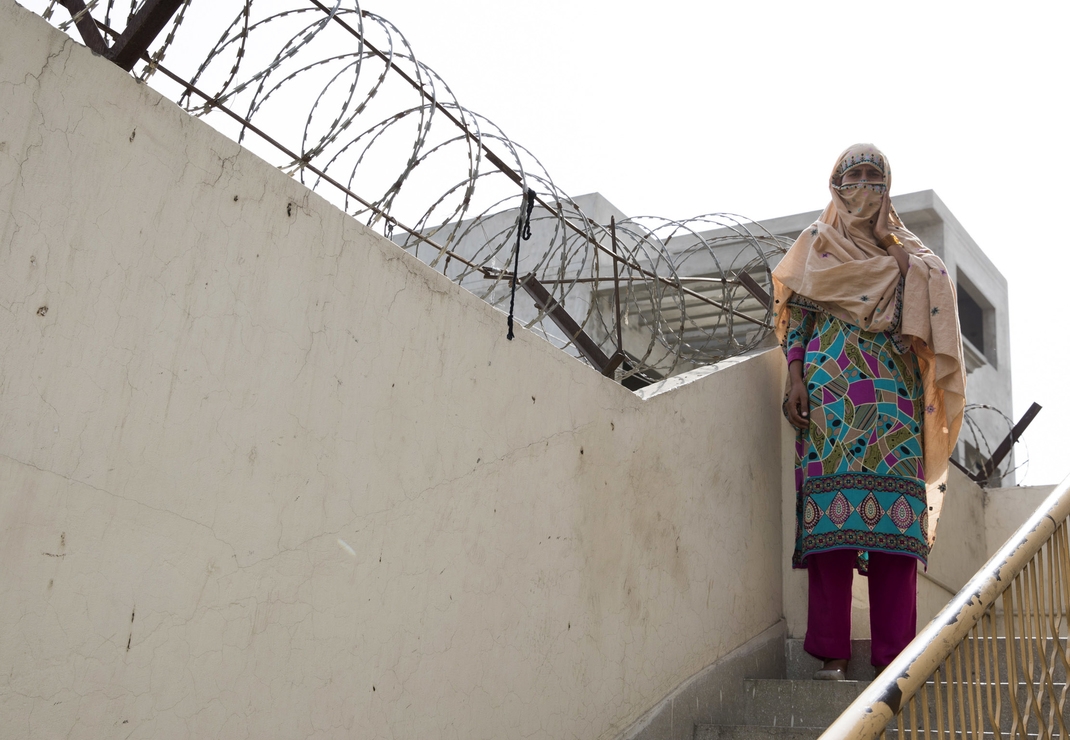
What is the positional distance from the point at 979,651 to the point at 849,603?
4.96 feet

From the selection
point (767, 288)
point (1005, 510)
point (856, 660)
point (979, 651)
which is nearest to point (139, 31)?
point (979, 651)

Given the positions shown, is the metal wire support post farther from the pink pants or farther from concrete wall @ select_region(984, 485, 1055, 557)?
concrete wall @ select_region(984, 485, 1055, 557)

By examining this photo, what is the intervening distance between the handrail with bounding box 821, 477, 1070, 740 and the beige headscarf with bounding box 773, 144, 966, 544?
1199mm

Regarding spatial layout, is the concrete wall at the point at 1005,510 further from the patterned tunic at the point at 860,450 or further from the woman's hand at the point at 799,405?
the woman's hand at the point at 799,405

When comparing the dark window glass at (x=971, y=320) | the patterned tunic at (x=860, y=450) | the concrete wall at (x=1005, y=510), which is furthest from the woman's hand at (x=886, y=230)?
the dark window glass at (x=971, y=320)

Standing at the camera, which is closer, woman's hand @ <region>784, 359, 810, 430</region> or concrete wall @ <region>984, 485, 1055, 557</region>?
woman's hand @ <region>784, 359, 810, 430</region>

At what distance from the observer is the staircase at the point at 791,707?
3418 mm

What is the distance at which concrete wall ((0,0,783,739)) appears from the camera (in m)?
2.00

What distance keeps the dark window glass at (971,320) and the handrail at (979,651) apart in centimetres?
1029

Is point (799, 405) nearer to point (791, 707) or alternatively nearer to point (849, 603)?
point (849, 603)

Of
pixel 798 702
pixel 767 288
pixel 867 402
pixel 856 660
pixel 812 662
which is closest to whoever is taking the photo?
pixel 798 702

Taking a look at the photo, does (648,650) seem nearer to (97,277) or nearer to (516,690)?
(516,690)

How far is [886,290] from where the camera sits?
4.04 meters

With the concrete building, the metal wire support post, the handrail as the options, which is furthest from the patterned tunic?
the concrete building
